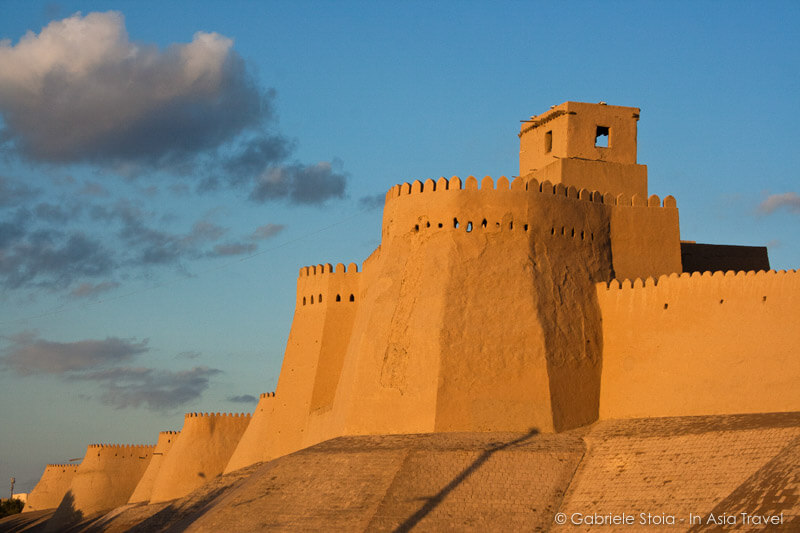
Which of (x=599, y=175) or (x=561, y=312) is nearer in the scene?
(x=561, y=312)

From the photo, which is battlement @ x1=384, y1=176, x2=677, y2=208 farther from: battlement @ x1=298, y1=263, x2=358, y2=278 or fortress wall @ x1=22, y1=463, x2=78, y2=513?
fortress wall @ x1=22, y1=463, x2=78, y2=513

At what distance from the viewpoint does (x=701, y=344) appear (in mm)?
28484

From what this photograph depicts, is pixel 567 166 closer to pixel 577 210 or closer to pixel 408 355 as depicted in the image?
pixel 577 210

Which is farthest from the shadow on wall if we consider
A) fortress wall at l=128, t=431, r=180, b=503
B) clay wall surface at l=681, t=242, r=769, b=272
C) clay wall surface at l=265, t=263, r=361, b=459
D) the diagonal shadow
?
the diagonal shadow

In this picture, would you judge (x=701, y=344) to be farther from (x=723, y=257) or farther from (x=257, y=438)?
(x=257, y=438)

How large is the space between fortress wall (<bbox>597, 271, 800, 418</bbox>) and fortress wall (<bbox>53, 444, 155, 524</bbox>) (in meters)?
28.3

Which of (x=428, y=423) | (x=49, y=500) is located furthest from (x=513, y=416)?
(x=49, y=500)

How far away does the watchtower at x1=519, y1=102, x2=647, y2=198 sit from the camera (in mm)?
35781

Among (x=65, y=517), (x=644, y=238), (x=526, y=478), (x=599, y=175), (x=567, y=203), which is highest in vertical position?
(x=599, y=175)

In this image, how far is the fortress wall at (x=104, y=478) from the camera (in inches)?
2039

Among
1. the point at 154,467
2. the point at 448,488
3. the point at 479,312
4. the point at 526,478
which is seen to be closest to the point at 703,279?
the point at 479,312

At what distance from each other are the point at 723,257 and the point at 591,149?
5223 mm

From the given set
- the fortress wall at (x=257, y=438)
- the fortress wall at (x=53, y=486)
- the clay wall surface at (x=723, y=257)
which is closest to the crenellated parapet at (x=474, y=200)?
the clay wall surface at (x=723, y=257)

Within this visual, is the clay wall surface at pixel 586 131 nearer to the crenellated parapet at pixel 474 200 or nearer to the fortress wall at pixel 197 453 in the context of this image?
the crenellated parapet at pixel 474 200
